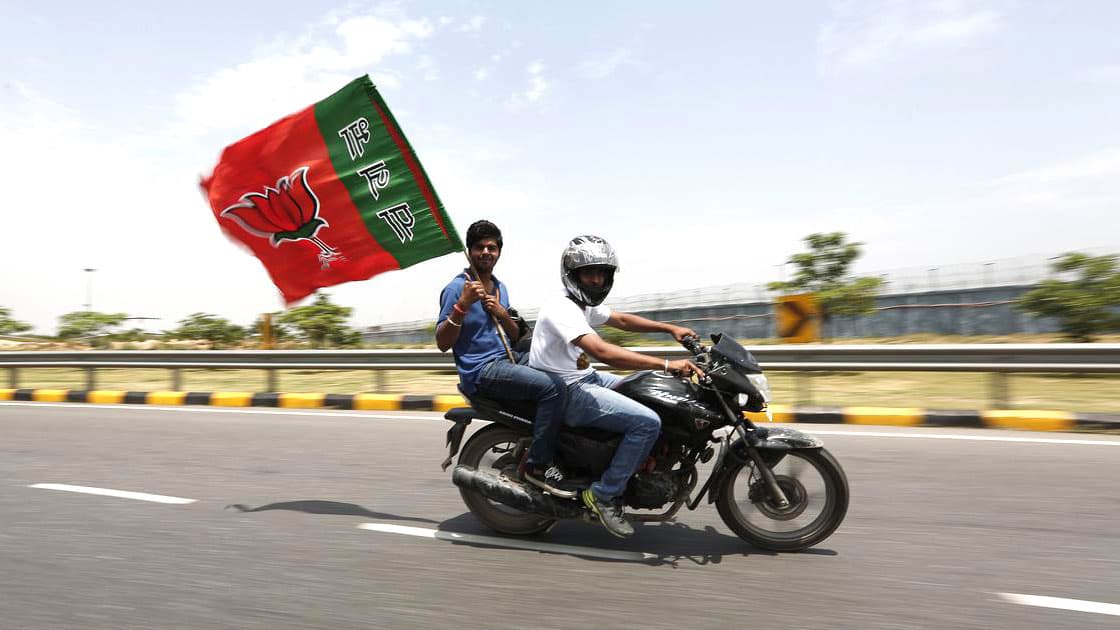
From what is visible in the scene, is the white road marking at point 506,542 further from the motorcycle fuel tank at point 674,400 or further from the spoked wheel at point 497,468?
the motorcycle fuel tank at point 674,400

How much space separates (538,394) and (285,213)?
209cm

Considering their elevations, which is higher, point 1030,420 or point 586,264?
point 586,264

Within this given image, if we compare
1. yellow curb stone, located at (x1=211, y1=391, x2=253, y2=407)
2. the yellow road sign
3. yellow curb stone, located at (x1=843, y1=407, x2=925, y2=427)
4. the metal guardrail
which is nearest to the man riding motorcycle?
yellow curb stone, located at (x1=843, y1=407, x2=925, y2=427)

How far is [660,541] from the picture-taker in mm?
4555

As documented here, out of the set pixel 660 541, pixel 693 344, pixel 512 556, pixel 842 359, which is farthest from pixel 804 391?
pixel 512 556

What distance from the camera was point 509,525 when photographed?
4797mm

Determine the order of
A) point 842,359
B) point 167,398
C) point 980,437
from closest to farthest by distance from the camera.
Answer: point 980,437
point 842,359
point 167,398

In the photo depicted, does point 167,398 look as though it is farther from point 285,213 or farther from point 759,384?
point 759,384

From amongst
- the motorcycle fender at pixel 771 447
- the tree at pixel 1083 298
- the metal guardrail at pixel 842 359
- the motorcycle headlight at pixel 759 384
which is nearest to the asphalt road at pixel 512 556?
the motorcycle fender at pixel 771 447

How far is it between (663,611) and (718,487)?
105 centimetres

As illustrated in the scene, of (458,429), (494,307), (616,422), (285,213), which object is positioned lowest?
(458,429)

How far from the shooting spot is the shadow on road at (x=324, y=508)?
5245 millimetres

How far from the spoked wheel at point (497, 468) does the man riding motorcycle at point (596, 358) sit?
38 centimetres

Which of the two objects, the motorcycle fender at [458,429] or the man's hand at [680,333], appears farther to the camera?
the motorcycle fender at [458,429]
